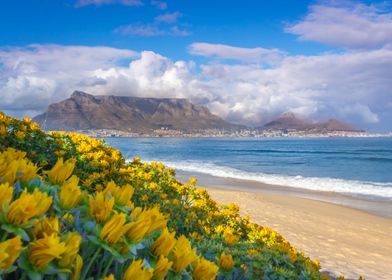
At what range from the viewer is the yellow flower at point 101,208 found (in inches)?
44.2

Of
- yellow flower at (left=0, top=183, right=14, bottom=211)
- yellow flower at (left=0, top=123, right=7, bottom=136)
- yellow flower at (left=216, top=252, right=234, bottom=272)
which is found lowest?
yellow flower at (left=216, top=252, right=234, bottom=272)

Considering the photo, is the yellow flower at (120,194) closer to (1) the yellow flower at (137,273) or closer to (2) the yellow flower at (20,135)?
(1) the yellow flower at (137,273)

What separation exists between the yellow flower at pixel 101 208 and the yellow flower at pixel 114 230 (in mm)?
80

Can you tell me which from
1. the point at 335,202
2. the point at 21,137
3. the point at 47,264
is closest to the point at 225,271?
the point at 47,264

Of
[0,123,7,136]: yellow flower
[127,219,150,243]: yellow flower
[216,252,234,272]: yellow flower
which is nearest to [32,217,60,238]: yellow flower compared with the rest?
[127,219,150,243]: yellow flower

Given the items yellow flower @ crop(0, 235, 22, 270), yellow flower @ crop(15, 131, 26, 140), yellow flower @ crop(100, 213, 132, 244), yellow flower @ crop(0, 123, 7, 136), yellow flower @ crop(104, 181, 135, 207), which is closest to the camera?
yellow flower @ crop(0, 235, 22, 270)

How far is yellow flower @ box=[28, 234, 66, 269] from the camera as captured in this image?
2.88ft

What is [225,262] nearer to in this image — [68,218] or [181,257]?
[181,257]

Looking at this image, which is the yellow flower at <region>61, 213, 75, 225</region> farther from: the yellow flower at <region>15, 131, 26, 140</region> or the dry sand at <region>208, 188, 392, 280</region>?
the dry sand at <region>208, 188, 392, 280</region>

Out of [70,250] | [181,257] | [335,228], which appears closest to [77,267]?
[70,250]

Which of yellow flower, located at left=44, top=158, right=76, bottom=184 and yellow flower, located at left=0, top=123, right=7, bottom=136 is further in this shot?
yellow flower, located at left=0, top=123, right=7, bottom=136

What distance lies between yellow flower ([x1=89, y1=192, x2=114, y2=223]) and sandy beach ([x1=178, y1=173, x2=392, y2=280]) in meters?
6.62

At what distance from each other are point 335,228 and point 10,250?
1158 centimetres

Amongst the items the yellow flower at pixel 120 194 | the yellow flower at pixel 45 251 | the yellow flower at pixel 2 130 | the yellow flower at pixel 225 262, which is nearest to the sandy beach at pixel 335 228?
the yellow flower at pixel 225 262
